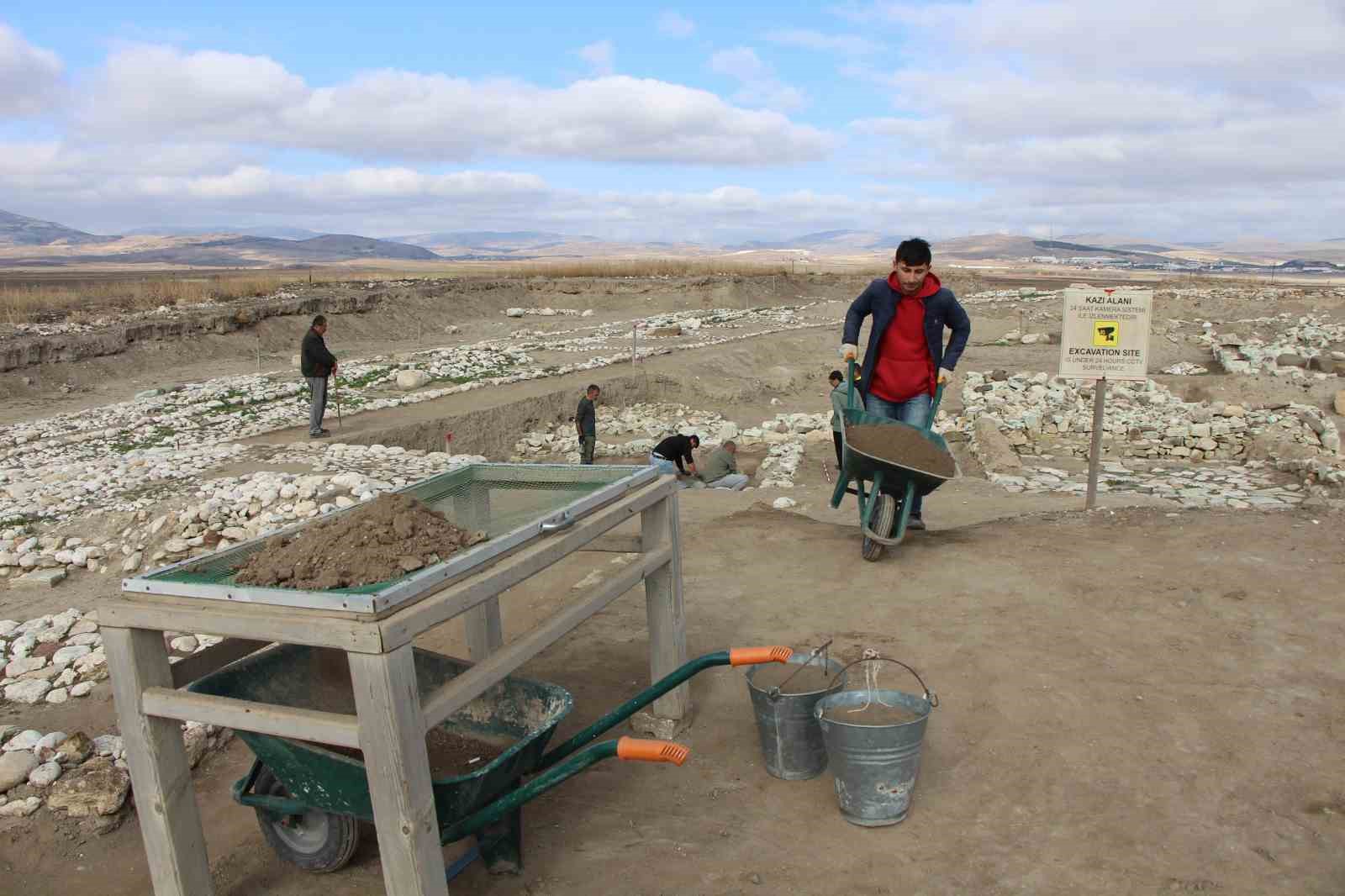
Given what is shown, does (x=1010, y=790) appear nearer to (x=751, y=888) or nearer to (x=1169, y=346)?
(x=751, y=888)

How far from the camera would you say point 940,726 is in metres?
3.99

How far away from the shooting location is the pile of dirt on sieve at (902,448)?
5.77 metres

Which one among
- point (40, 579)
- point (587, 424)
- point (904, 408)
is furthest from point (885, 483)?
point (587, 424)

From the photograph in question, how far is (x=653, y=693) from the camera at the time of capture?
3.52 metres

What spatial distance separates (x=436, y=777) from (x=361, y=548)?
3.05 feet

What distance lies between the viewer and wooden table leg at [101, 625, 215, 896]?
9.59 feet

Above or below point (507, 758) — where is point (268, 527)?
below

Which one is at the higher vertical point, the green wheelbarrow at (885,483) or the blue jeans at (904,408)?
the blue jeans at (904,408)

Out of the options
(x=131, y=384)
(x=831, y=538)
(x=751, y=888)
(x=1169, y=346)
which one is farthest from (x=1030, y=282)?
(x=751, y=888)

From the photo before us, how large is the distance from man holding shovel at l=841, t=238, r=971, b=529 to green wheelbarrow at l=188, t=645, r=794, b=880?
3.16m

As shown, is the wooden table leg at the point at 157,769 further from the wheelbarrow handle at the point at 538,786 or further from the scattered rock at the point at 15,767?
the scattered rock at the point at 15,767

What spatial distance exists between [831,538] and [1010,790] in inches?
126

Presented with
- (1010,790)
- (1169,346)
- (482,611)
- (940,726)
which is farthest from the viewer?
(1169,346)

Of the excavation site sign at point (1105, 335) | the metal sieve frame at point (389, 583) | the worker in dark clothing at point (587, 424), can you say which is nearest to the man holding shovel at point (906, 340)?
the excavation site sign at point (1105, 335)
